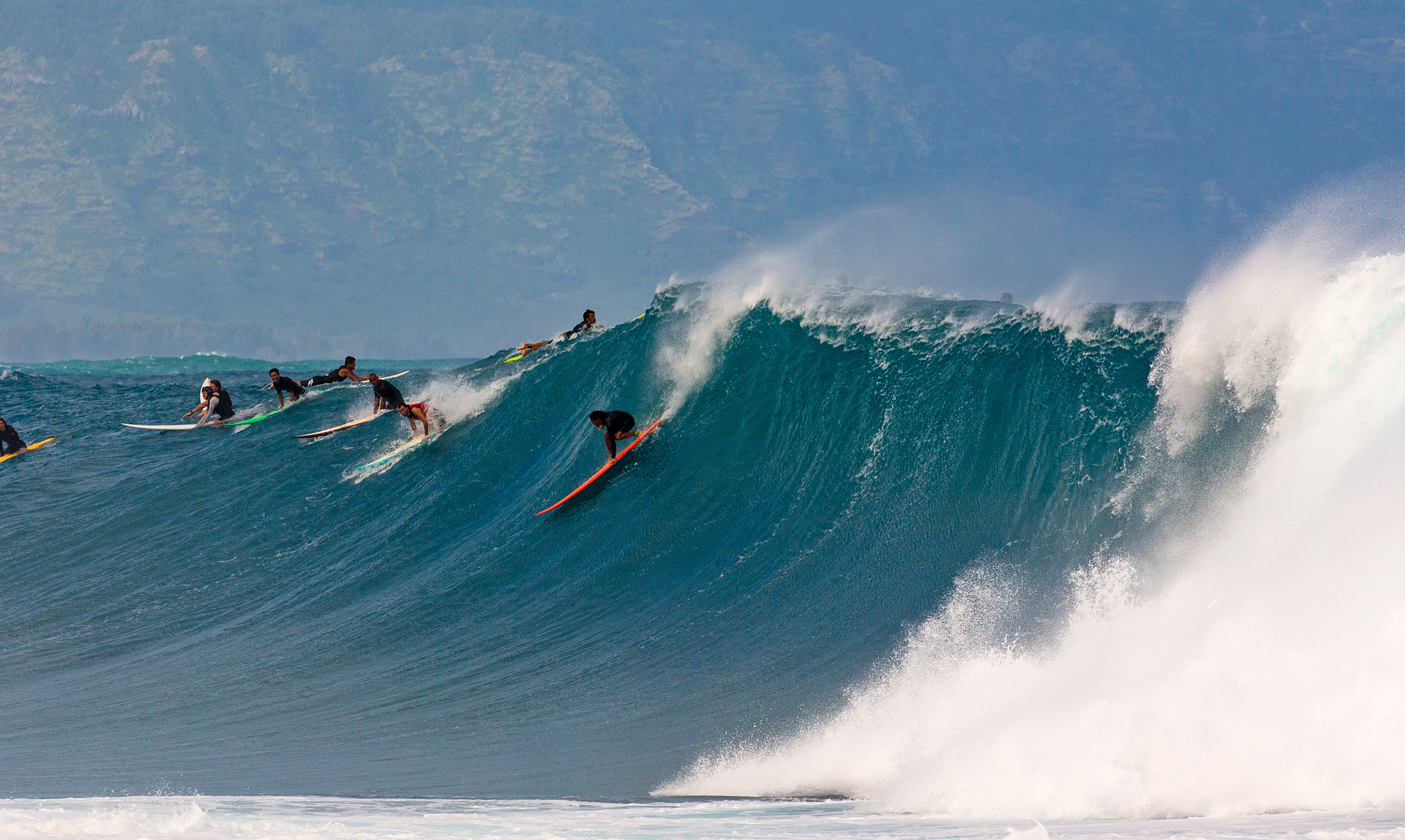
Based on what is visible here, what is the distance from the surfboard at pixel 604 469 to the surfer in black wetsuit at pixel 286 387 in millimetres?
8165

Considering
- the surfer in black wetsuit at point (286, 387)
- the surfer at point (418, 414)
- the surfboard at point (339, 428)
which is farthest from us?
the surfer in black wetsuit at point (286, 387)

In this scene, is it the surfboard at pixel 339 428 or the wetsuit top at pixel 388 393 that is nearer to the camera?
the wetsuit top at pixel 388 393

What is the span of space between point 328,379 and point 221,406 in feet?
6.01

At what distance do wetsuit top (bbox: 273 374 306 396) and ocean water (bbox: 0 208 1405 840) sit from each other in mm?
3811

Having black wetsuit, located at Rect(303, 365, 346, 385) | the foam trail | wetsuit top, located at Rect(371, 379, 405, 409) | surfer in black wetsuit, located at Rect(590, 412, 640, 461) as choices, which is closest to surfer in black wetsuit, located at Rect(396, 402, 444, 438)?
wetsuit top, located at Rect(371, 379, 405, 409)

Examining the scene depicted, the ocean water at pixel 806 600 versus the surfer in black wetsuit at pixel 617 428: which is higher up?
the surfer in black wetsuit at pixel 617 428

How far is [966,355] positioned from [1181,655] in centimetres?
553

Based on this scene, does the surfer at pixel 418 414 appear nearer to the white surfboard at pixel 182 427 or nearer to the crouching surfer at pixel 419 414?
the crouching surfer at pixel 419 414

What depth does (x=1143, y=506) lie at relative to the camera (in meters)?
7.69

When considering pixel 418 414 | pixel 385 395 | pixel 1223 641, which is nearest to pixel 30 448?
pixel 385 395

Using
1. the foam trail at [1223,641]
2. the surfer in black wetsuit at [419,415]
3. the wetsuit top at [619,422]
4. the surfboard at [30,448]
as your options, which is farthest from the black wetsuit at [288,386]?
the foam trail at [1223,641]

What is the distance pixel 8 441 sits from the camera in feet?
56.9

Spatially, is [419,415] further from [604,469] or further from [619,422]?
[604,469]

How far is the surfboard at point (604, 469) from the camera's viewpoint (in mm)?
10516
